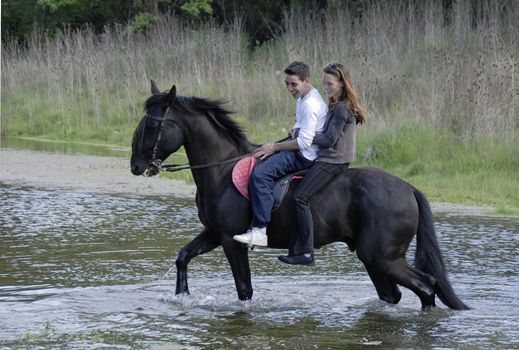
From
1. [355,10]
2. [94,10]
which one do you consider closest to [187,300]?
[355,10]

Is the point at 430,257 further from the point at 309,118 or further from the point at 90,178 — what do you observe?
the point at 90,178

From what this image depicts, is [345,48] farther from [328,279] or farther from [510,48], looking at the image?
[328,279]

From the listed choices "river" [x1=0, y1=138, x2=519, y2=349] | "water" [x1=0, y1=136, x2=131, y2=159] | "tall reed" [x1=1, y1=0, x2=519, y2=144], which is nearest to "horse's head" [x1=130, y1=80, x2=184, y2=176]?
"river" [x1=0, y1=138, x2=519, y2=349]

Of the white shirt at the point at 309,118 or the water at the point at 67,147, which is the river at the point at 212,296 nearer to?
the white shirt at the point at 309,118

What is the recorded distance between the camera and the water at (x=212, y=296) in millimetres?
8164

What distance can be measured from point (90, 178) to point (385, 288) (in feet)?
34.5

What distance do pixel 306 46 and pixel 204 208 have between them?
1553 cm

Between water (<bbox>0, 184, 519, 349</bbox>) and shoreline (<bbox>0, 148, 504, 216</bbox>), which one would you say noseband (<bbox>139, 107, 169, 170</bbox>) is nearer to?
water (<bbox>0, 184, 519, 349</bbox>)

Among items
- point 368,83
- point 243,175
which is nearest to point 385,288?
point 243,175

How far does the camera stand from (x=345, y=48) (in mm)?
23297

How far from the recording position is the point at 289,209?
30.1 feet

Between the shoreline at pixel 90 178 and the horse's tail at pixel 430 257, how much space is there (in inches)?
215

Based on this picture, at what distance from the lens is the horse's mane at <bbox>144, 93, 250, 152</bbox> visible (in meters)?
9.41

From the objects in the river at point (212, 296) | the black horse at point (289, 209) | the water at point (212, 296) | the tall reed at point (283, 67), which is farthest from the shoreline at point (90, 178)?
the black horse at point (289, 209)
